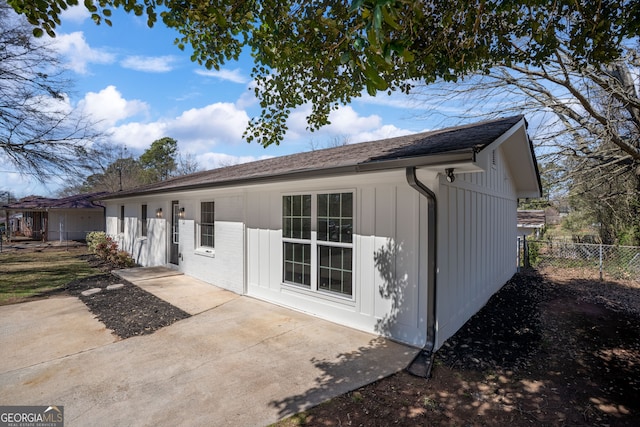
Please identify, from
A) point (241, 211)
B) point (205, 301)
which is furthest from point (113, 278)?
point (241, 211)

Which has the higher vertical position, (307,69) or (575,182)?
(307,69)

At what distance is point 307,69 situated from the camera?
4.91 metres

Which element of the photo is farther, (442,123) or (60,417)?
(442,123)

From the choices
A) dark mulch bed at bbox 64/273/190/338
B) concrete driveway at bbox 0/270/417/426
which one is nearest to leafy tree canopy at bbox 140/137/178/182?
dark mulch bed at bbox 64/273/190/338

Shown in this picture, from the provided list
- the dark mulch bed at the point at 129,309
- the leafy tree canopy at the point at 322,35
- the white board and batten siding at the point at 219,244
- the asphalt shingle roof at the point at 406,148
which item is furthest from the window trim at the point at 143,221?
the leafy tree canopy at the point at 322,35

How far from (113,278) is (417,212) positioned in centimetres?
964

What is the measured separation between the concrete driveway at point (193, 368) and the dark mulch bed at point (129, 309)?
279mm

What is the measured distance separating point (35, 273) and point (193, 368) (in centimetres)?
1079

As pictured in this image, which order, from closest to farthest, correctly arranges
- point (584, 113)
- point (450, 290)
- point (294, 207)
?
1. point (450, 290)
2. point (294, 207)
3. point (584, 113)

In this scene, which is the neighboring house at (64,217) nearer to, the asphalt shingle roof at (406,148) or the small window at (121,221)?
the small window at (121,221)

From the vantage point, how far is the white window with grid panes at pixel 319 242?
562 cm

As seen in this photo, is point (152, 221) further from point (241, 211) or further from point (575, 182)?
point (575, 182)

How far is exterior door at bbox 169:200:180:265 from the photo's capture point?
10664 millimetres

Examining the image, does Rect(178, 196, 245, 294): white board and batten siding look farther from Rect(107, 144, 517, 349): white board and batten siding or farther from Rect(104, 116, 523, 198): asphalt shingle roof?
Rect(104, 116, 523, 198): asphalt shingle roof
